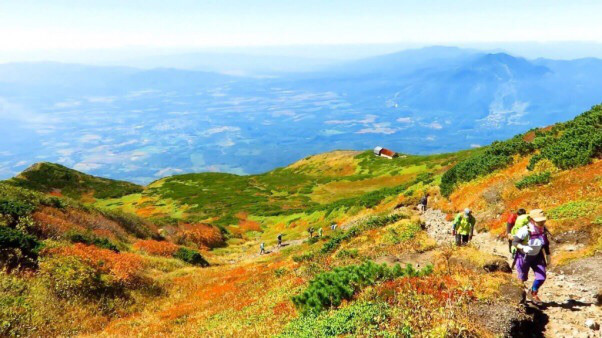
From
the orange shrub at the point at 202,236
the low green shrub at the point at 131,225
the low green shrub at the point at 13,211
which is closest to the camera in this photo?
the low green shrub at the point at 13,211

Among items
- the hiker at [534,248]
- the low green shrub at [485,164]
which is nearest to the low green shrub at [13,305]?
the hiker at [534,248]

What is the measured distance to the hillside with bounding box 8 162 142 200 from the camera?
86750mm

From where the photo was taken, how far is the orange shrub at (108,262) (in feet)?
59.5

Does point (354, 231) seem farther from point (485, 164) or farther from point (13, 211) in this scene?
point (13, 211)

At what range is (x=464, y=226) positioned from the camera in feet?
54.3

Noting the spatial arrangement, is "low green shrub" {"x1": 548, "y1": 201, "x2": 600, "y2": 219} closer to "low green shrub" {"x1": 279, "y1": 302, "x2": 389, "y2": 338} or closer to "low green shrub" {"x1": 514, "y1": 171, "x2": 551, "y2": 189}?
"low green shrub" {"x1": 514, "y1": 171, "x2": 551, "y2": 189}

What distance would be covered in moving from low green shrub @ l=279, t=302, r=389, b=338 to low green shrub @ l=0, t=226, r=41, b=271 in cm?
1386

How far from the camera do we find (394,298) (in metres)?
8.76

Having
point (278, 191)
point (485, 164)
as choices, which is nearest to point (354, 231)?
point (485, 164)

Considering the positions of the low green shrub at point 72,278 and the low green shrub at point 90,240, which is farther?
the low green shrub at point 90,240

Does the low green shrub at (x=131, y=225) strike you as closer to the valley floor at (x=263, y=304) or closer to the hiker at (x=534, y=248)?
the valley floor at (x=263, y=304)

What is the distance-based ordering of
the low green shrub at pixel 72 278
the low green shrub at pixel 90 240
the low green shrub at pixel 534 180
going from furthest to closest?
the low green shrub at pixel 90 240, the low green shrub at pixel 534 180, the low green shrub at pixel 72 278

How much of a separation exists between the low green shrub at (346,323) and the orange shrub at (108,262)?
41.8 ft

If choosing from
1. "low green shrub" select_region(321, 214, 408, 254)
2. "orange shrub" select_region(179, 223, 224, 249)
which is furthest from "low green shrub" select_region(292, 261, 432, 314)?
"orange shrub" select_region(179, 223, 224, 249)
